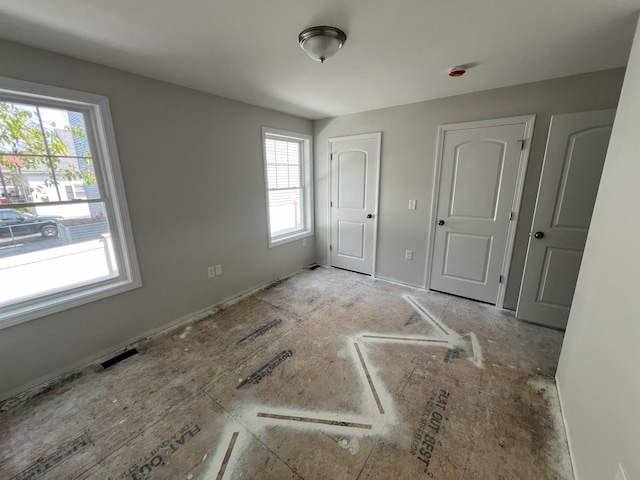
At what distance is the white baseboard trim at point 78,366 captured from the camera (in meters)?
1.76

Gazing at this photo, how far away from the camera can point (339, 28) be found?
1.48 m

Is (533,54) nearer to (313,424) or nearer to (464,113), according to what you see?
(464,113)

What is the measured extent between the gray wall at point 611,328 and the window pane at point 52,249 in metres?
3.23

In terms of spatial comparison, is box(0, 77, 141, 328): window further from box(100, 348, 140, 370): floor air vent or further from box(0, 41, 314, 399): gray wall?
box(100, 348, 140, 370): floor air vent

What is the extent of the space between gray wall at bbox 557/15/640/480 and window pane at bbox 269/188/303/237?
125 inches

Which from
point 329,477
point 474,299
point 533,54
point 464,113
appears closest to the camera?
point 329,477

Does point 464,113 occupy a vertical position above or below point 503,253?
above

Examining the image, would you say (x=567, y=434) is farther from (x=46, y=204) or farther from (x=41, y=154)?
(x=41, y=154)

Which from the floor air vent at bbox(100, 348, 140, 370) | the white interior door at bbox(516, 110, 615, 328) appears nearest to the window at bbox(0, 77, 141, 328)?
the floor air vent at bbox(100, 348, 140, 370)

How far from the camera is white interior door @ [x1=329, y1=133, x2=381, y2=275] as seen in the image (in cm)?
346

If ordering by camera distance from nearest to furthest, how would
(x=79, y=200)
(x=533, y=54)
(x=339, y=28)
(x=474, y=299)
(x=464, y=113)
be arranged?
(x=339, y=28) < (x=533, y=54) < (x=79, y=200) < (x=464, y=113) < (x=474, y=299)

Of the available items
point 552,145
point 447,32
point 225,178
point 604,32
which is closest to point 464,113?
point 552,145

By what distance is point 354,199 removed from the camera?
370cm

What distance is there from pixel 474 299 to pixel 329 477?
2545 mm
